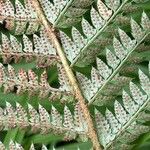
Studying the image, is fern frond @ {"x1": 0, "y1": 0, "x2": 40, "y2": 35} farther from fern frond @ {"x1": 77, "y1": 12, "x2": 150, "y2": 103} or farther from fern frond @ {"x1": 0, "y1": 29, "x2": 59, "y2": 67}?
fern frond @ {"x1": 77, "y1": 12, "x2": 150, "y2": 103}

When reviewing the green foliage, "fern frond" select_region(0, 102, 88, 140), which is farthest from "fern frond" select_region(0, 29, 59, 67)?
"fern frond" select_region(0, 102, 88, 140)

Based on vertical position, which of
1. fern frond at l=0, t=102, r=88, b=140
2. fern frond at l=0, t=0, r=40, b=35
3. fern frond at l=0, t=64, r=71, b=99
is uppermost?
fern frond at l=0, t=0, r=40, b=35

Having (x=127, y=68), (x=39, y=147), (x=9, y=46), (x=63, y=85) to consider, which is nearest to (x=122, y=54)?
(x=127, y=68)

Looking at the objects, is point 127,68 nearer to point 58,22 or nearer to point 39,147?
point 58,22

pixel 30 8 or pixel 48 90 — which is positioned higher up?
pixel 30 8

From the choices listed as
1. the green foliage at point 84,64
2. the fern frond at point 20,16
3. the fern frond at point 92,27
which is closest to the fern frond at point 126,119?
the green foliage at point 84,64
